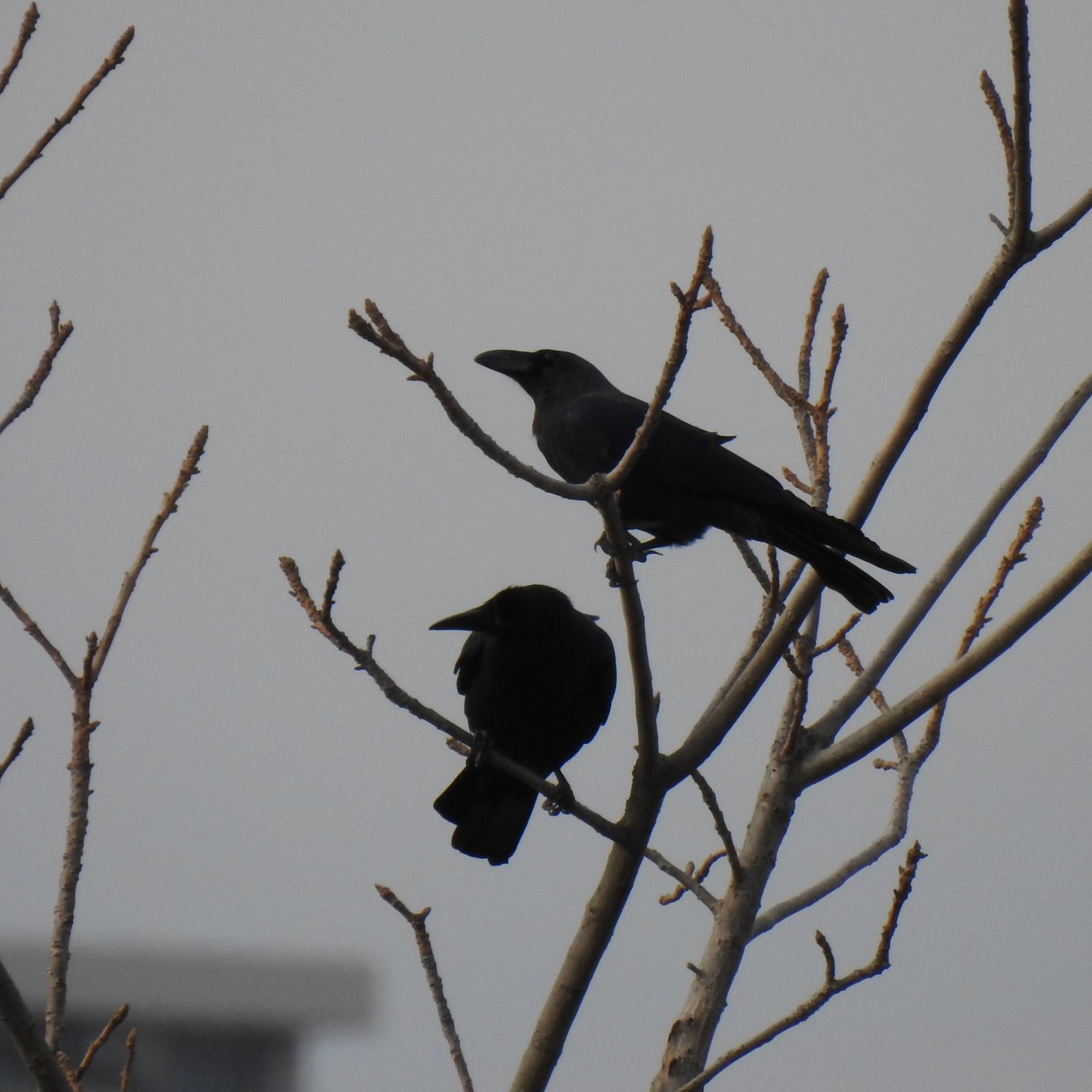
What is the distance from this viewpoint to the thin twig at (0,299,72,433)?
267 cm

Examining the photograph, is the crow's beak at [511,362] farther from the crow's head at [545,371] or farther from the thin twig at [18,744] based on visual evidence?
the thin twig at [18,744]

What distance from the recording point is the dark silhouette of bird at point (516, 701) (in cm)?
544

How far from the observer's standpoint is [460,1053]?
10.7 ft

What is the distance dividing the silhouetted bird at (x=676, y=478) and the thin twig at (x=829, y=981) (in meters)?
1.03

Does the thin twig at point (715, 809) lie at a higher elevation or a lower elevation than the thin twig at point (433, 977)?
higher

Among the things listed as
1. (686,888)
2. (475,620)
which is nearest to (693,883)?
(686,888)

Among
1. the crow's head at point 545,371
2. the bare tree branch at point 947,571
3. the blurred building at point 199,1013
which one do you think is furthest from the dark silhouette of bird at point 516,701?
the blurred building at point 199,1013

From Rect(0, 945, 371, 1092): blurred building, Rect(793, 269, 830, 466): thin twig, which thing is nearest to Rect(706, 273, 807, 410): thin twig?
Rect(793, 269, 830, 466): thin twig

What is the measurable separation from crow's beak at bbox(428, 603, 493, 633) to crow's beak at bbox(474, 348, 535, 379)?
1343 millimetres

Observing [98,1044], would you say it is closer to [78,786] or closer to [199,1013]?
[78,786]

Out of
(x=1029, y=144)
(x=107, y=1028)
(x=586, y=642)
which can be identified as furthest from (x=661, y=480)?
(x=107, y=1028)

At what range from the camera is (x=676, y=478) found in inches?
211

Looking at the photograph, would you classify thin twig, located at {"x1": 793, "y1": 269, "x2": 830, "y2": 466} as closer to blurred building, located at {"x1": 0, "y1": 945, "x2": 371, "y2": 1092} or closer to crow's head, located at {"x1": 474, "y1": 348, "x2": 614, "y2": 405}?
crow's head, located at {"x1": 474, "y1": 348, "x2": 614, "y2": 405}

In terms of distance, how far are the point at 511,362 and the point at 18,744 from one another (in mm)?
3863
